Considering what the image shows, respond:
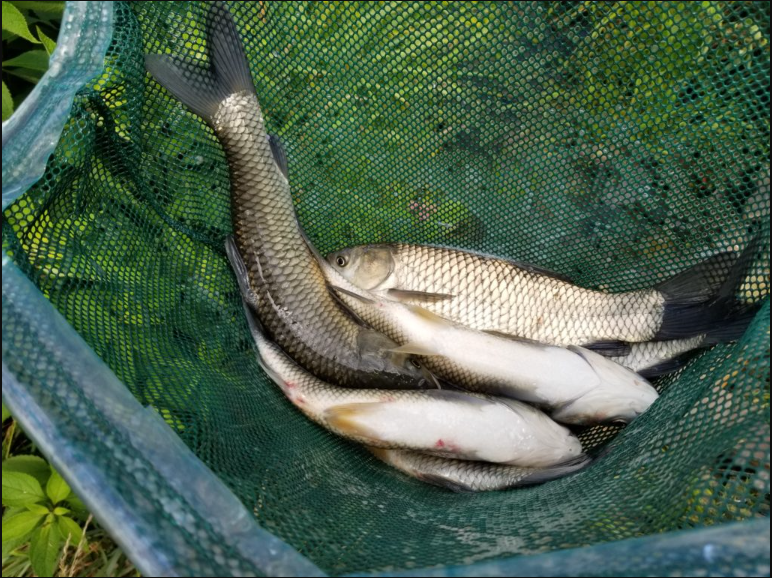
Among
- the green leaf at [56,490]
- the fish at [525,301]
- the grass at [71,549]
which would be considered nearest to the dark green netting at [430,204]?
the fish at [525,301]

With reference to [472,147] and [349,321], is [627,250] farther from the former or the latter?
[349,321]

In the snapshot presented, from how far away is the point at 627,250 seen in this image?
1861mm

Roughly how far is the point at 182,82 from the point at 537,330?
4.13 ft

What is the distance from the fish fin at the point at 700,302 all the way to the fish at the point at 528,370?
0.64 ft

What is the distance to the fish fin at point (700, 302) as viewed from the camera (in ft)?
5.13

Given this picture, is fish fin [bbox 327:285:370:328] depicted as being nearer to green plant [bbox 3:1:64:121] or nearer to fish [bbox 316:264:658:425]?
fish [bbox 316:264:658:425]

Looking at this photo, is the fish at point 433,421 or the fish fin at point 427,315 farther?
the fish fin at point 427,315

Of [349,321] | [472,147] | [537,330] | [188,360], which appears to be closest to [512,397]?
[537,330]

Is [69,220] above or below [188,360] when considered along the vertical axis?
Answer: above

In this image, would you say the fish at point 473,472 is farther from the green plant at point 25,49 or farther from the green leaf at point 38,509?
the green plant at point 25,49

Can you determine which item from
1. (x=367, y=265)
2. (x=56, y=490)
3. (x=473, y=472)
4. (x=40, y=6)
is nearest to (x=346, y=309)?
(x=367, y=265)

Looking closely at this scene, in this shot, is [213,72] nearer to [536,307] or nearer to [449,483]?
[536,307]

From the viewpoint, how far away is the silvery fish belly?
152cm

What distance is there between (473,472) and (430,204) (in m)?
0.88
